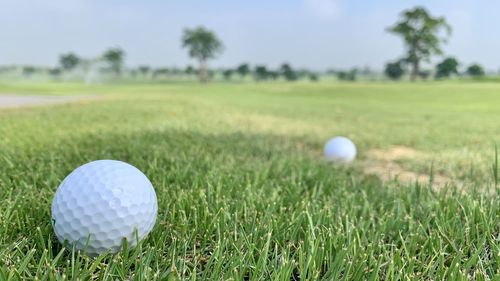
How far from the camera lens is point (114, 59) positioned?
69.8 meters

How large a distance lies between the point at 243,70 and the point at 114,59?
81.6 ft

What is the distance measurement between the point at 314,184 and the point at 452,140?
3.71 meters

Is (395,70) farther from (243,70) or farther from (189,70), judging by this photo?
(189,70)

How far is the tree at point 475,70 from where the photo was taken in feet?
125

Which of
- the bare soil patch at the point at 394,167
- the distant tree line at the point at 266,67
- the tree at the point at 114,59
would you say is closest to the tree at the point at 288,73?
the distant tree line at the point at 266,67

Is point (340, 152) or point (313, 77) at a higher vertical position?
point (340, 152)

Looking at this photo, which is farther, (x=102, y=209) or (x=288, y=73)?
(x=288, y=73)

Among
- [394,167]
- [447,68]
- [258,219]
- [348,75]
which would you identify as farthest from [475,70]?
[258,219]

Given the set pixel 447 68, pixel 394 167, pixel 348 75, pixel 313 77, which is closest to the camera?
pixel 394 167

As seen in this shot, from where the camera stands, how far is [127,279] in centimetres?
148

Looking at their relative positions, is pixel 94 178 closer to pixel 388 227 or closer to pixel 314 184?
pixel 388 227

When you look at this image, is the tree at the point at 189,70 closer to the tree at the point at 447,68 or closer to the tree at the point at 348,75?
the tree at the point at 348,75

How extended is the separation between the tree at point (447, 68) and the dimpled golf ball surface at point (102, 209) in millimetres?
42783

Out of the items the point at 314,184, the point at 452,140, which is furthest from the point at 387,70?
the point at 314,184
